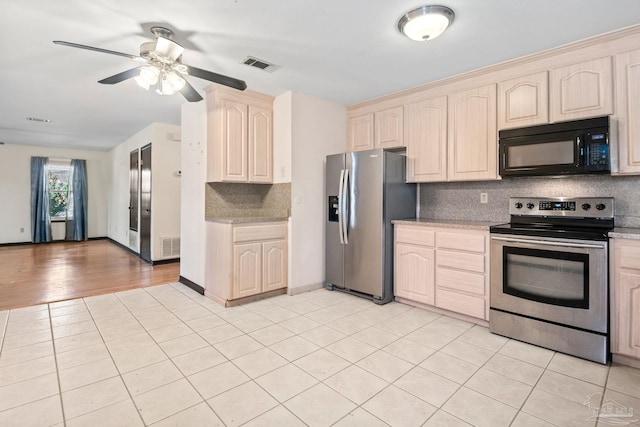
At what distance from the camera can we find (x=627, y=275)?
2156 mm

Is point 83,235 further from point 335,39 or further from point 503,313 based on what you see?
point 503,313

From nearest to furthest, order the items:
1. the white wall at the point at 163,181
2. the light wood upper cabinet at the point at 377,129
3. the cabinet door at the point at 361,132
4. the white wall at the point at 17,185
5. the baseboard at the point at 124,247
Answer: the light wood upper cabinet at the point at 377,129
the cabinet door at the point at 361,132
the white wall at the point at 163,181
the baseboard at the point at 124,247
the white wall at the point at 17,185

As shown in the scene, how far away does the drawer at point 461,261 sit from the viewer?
9.34 feet

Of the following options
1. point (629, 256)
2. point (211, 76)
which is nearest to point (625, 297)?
point (629, 256)

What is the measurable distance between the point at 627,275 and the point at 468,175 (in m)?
1.43

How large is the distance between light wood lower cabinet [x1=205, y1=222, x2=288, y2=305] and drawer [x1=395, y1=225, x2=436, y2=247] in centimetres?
133

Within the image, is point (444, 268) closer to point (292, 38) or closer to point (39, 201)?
point (292, 38)

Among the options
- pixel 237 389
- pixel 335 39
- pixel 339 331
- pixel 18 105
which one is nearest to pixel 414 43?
pixel 335 39

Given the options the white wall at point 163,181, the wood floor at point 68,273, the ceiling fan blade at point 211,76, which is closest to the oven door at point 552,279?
the ceiling fan blade at point 211,76

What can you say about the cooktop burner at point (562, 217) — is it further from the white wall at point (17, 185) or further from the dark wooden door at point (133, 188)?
the white wall at point (17, 185)

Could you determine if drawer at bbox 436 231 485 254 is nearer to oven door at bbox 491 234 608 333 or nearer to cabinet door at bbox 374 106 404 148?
oven door at bbox 491 234 608 333

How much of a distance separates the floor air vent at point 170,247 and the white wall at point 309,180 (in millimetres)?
2891

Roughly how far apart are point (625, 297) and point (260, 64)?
11.1 feet

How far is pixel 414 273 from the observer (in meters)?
3.33
